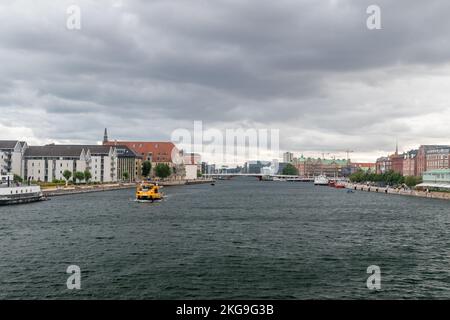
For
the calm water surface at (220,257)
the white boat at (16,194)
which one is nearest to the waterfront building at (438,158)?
the calm water surface at (220,257)

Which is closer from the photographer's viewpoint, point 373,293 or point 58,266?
point 373,293

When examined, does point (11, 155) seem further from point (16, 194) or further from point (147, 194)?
point (147, 194)

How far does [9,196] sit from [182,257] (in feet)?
194

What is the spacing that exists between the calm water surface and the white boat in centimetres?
2242

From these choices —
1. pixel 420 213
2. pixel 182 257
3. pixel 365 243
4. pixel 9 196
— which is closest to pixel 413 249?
pixel 365 243

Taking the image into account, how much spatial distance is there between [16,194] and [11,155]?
229 feet

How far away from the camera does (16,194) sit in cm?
8400

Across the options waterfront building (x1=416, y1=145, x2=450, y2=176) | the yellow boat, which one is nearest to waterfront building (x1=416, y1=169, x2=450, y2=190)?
waterfront building (x1=416, y1=145, x2=450, y2=176)

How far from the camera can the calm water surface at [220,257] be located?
2505 centimetres

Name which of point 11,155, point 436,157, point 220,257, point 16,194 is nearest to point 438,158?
point 436,157

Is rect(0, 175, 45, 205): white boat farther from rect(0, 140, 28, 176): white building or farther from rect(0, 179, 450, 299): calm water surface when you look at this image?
rect(0, 140, 28, 176): white building

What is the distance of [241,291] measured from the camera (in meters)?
24.6

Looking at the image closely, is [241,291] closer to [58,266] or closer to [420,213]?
[58,266]
